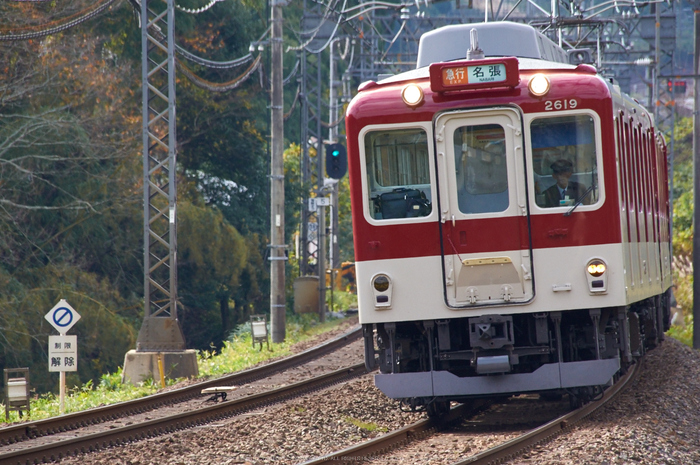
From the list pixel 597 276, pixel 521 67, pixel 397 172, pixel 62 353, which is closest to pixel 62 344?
pixel 62 353

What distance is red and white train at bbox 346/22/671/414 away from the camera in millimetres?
8938

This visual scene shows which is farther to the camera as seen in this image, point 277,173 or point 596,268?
point 277,173

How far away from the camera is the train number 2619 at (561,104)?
29.3 feet

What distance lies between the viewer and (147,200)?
16.0 meters

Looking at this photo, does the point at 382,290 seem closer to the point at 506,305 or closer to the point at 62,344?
the point at 506,305

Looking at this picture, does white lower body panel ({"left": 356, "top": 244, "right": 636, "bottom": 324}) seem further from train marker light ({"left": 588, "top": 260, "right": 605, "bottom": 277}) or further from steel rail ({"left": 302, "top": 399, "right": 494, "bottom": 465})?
steel rail ({"left": 302, "top": 399, "right": 494, "bottom": 465})

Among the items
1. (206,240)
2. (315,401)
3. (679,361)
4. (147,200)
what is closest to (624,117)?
(315,401)

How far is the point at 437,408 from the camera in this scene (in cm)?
995

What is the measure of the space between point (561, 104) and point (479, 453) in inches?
126

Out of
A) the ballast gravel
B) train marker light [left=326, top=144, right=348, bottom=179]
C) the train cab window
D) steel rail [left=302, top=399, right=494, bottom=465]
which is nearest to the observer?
the ballast gravel

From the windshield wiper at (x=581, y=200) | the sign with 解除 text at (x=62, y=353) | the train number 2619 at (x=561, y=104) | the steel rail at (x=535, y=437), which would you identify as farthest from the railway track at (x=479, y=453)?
the sign with 解除 text at (x=62, y=353)

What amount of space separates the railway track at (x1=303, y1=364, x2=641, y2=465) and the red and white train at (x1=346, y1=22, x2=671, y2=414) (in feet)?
1.13

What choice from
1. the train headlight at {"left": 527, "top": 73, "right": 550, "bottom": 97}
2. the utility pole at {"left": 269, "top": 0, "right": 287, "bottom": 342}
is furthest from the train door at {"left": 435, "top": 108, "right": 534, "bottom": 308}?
the utility pole at {"left": 269, "top": 0, "right": 287, "bottom": 342}

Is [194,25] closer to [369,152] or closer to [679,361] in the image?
[679,361]
